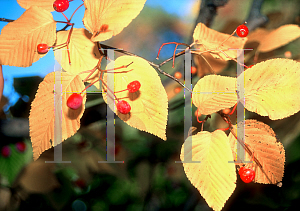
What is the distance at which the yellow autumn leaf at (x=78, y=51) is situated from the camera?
0.29 metres

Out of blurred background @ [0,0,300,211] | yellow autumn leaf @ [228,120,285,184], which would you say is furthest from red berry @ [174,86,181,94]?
yellow autumn leaf @ [228,120,285,184]

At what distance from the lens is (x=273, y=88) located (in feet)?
0.94

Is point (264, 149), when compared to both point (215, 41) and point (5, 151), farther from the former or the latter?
point (5, 151)

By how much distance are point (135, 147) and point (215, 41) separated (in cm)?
21

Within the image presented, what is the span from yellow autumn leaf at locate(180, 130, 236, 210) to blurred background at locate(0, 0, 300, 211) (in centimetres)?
3

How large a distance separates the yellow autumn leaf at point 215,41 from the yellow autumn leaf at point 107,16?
10 centimetres

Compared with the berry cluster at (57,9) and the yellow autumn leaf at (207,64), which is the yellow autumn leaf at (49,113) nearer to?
the berry cluster at (57,9)

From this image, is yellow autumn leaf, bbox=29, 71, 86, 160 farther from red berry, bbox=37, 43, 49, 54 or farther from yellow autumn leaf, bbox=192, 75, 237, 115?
yellow autumn leaf, bbox=192, 75, 237, 115

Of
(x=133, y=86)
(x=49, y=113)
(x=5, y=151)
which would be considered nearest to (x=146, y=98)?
(x=133, y=86)

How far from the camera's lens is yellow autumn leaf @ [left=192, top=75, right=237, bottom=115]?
28 centimetres

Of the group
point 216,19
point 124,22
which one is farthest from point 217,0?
point 124,22

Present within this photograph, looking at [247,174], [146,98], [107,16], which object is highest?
[107,16]

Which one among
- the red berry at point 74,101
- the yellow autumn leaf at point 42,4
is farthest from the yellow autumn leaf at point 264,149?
the yellow autumn leaf at point 42,4

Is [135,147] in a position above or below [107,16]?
below
